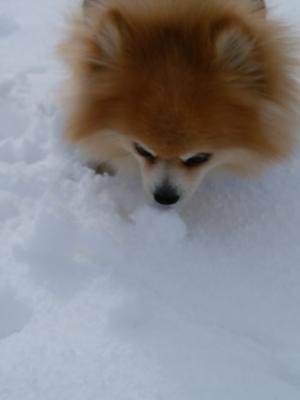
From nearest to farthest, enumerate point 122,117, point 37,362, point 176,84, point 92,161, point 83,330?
point 37,362, point 83,330, point 176,84, point 122,117, point 92,161

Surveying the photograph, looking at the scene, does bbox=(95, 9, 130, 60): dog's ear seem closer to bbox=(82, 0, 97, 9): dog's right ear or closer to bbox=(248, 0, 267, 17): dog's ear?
bbox=(82, 0, 97, 9): dog's right ear

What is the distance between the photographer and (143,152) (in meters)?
2.34

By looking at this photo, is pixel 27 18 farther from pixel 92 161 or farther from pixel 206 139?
pixel 206 139

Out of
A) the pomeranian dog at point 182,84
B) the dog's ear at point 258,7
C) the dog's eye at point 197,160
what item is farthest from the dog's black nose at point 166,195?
the dog's ear at point 258,7

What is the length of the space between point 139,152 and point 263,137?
0.51 m

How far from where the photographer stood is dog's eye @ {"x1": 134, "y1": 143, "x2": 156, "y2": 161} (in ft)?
7.57

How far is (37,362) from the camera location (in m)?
1.81

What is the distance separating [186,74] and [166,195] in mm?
524

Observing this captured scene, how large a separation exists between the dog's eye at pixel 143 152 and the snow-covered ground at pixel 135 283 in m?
0.21

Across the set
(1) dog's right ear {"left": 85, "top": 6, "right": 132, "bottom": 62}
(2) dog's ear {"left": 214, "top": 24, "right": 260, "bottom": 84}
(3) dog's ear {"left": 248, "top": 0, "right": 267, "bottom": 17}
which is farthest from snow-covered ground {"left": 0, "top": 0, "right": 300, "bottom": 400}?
(3) dog's ear {"left": 248, "top": 0, "right": 267, "bottom": 17}

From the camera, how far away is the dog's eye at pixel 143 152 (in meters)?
2.31

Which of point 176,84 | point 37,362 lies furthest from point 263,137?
point 37,362

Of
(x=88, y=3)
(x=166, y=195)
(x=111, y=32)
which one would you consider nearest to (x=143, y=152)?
(x=166, y=195)

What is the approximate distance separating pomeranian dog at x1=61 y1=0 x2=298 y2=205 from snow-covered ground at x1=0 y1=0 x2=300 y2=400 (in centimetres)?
21
